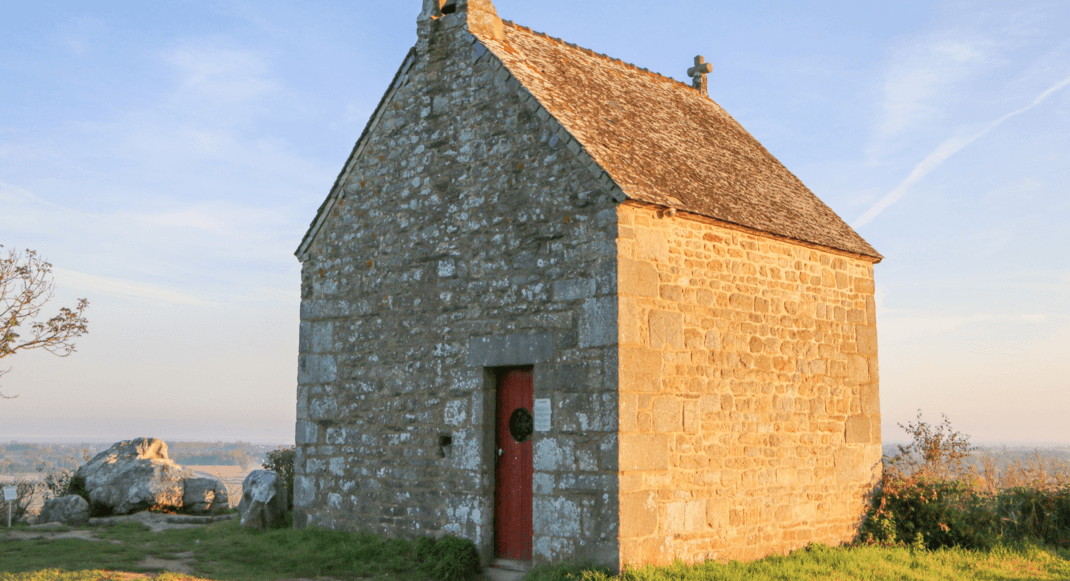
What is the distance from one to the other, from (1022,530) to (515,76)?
962 centimetres

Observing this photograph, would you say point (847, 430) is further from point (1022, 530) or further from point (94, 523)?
point (94, 523)

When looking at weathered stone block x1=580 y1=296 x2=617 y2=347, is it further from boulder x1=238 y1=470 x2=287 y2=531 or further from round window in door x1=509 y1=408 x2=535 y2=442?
boulder x1=238 y1=470 x2=287 y2=531

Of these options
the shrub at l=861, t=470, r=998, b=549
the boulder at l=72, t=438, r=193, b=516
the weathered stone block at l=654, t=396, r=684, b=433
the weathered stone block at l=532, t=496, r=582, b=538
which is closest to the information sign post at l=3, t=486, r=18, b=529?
the boulder at l=72, t=438, r=193, b=516

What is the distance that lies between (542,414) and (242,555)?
460 cm

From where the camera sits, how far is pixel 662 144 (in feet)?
35.4

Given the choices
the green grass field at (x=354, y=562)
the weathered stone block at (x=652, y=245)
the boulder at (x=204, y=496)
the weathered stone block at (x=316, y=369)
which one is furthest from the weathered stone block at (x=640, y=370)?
the boulder at (x=204, y=496)

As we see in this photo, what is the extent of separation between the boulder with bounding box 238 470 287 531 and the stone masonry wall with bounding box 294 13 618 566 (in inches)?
32.9

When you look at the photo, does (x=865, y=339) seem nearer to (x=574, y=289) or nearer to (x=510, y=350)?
(x=574, y=289)

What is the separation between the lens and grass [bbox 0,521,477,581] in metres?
9.35

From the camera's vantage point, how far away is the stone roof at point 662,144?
9.48 meters

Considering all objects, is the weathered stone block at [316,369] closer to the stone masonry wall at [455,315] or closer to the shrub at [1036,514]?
the stone masonry wall at [455,315]

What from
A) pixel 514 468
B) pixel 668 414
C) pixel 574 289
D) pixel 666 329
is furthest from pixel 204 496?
pixel 666 329

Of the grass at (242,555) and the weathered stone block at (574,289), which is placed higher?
the weathered stone block at (574,289)

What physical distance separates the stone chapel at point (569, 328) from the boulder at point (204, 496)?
3896 mm
